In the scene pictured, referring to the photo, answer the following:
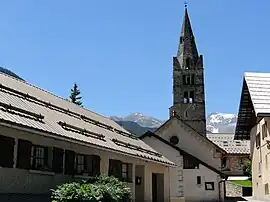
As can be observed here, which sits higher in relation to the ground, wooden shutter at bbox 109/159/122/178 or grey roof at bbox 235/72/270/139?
grey roof at bbox 235/72/270/139

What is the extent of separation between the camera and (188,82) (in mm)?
76000

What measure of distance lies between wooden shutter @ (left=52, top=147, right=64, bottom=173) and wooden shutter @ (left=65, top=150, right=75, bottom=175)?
0.38 m

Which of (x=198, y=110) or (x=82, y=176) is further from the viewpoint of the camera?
(x=198, y=110)

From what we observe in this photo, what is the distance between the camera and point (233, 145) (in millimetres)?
64938

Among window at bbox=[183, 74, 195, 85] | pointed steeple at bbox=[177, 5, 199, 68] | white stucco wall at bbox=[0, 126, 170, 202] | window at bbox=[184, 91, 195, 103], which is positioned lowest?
white stucco wall at bbox=[0, 126, 170, 202]

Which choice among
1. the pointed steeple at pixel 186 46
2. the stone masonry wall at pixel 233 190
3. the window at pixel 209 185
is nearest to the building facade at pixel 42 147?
the window at pixel 209 185

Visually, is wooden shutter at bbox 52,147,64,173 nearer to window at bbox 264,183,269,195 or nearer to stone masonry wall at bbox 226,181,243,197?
window at bbox 264,183,269,195

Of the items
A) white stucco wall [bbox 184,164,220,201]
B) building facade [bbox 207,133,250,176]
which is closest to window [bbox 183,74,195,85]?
building facade [bbox 207,133,250,176]

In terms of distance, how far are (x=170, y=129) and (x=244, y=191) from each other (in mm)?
9605

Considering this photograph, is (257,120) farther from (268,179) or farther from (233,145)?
(233,145)

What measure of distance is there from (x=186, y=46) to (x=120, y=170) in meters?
56.0

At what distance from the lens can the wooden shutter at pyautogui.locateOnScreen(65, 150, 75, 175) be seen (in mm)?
18500

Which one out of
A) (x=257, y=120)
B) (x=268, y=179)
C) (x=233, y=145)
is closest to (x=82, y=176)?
(x=268, y=179)

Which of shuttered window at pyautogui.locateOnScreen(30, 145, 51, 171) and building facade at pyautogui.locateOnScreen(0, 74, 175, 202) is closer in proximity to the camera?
building facade at pyautogui.locateOnScreen(0, 74, 175, 202)
